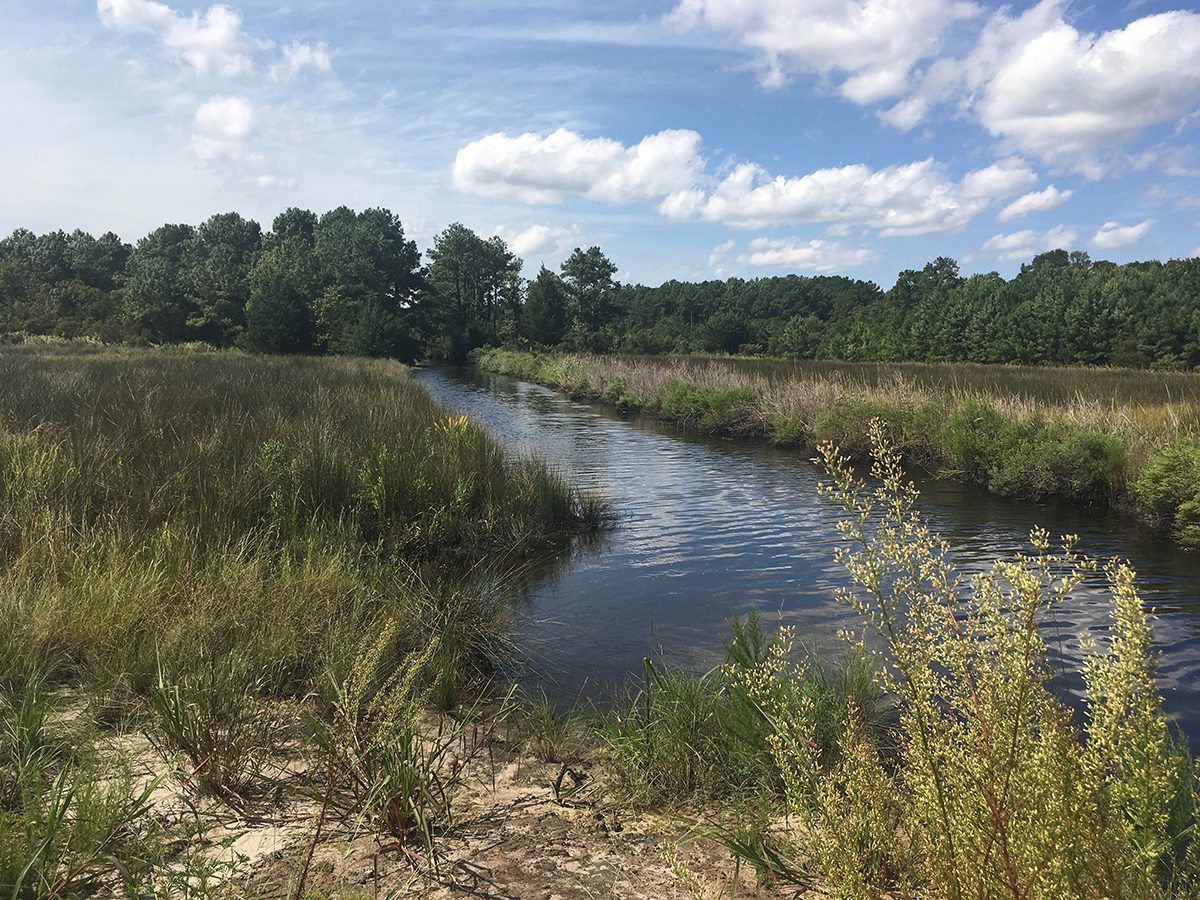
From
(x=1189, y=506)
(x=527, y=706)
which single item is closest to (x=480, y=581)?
(x=527, y=706)

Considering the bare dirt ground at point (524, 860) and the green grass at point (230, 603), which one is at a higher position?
the green grass at point (230, 603)

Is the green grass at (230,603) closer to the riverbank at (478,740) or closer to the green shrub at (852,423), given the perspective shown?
the riverbank at (478,740)

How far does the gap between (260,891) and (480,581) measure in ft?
15.9

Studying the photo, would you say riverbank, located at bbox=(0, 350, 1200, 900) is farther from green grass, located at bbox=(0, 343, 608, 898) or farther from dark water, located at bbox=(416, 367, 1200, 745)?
dark water, located at bbox=(416, 367, 1200, 745)

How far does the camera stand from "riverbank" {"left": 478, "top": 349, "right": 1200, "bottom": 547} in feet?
33.0

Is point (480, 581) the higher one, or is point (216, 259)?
point (216, 259)

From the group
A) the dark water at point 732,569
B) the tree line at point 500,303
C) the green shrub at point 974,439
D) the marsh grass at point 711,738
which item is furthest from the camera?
the tree line at point 500,303

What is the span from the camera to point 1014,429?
43.5 ft

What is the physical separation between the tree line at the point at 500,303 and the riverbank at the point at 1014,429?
106ft

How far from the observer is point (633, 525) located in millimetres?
10438

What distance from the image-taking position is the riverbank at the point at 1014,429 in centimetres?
1005

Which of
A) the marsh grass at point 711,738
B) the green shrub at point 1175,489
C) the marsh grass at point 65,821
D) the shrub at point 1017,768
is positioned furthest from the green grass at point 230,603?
the green shrub at point 1175,489

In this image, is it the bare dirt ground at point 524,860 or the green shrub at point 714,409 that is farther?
the green shrub at point 714,409

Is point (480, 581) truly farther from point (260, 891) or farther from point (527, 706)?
point (260, 891)
